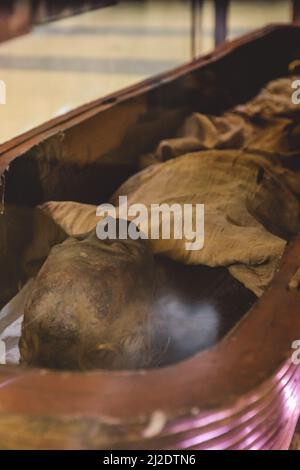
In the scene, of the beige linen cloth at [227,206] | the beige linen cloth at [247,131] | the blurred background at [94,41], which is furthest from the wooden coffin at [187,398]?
the blurred background at [94,41]

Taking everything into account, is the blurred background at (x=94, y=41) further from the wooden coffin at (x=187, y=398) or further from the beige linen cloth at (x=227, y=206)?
the wooden coffin at (x=187, y=398)

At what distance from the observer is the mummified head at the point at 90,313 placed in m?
1.27

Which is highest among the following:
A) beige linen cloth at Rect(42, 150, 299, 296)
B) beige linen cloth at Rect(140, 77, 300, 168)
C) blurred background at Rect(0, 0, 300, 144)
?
beige linen cloth at Rect(42, 150, 299, 296)

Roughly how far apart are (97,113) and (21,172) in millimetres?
527

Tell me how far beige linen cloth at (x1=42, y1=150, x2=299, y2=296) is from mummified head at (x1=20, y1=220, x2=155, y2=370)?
18 cm

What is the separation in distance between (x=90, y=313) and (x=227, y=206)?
0.60 m

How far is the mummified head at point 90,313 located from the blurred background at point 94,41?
2.60 meters

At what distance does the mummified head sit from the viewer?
4.15ft

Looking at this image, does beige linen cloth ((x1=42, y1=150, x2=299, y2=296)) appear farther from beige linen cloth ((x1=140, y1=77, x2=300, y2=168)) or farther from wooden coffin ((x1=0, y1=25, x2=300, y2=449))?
beige linen cloth ((x1=140, y1=77, x2=300, y2=168))

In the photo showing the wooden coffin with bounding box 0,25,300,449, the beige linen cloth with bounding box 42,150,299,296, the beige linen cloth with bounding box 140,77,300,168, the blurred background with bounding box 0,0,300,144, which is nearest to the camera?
the wooden coffin with bounding box 0,25,300,449

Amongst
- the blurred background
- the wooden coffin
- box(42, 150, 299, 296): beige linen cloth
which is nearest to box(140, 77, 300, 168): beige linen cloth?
box(42, 150, 299, 296): beige linen cloth

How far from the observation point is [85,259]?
4.64 feet

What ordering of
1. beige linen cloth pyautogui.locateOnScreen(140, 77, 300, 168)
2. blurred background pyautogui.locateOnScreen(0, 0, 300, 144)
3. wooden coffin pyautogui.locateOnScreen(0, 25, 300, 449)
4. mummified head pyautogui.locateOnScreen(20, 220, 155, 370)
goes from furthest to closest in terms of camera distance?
blurred background pyautogui.locateOnScreen(0, 0, 300, 144)
beige linen cloth pyautogui.locateOnScreen(140, 77, 300, 168)
mummified head pyautogui.locateOnScreen(20, 220, 155, 370)
wooden coffin pyautogui.locateOnScreen(0, 25, 300, 449)

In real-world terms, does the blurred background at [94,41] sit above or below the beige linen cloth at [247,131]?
below
